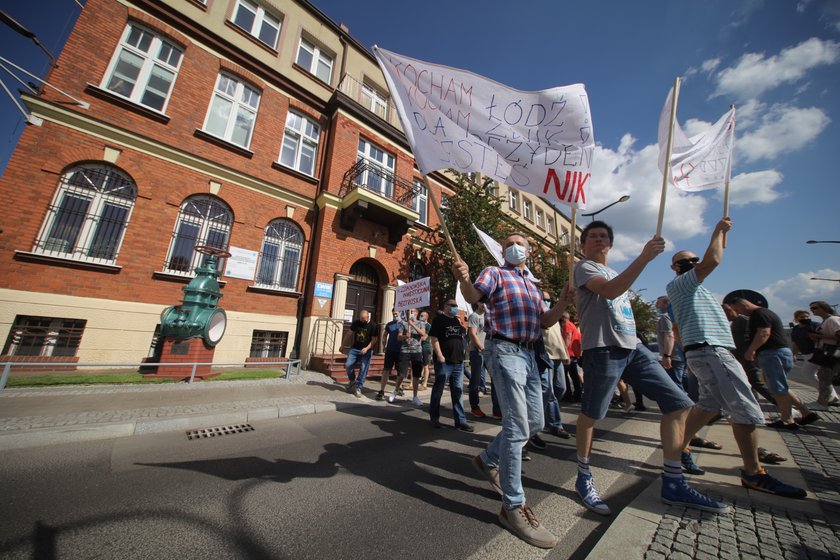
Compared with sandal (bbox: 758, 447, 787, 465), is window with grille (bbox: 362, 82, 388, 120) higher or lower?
higher

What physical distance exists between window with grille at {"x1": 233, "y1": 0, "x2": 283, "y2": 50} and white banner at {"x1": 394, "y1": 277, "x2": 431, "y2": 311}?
999cm

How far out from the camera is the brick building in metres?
6.66

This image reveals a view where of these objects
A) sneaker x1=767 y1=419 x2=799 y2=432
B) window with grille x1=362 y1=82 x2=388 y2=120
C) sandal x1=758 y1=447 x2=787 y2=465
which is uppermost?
window with grille x1=362 y1=82 x2=388 y2=120

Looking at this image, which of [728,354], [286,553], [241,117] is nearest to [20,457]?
[286,553]

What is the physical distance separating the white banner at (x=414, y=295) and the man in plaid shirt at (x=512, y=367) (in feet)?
14.4

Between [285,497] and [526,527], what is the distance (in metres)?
1.71

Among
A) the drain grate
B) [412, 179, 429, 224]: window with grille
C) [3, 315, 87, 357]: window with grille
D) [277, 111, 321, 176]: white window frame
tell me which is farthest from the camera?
[412, 179, 429, 224]: window with grille

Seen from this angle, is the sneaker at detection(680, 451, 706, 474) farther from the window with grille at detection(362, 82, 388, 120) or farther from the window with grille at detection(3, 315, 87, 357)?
the window with grille at detection(362, 82, 388, 120)

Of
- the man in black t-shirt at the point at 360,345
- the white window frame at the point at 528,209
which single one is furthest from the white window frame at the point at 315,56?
the white window frame at the point at 528,209

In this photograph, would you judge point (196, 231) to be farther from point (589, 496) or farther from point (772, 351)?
point (772, 351)

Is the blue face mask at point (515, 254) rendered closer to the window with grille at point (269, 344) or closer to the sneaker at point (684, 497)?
the sneaker at point (684, 497)

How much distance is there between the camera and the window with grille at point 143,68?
26.2ft

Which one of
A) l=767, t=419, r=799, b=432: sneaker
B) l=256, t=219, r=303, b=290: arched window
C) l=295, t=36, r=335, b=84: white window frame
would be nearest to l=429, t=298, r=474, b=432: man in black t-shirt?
l=767, t=419, r=799, b=432: sneaker

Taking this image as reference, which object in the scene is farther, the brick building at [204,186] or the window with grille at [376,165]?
the window with grille at [376,165]
